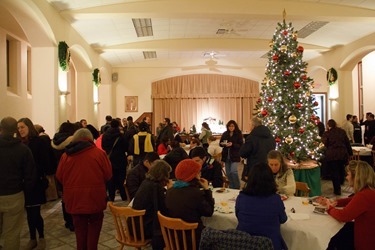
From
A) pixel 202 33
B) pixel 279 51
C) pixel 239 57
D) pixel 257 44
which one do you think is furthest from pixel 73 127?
pixel 239 57

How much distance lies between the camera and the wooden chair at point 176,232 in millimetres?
2920

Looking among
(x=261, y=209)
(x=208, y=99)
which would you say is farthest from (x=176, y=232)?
(x=208, y=99)

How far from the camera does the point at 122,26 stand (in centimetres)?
936

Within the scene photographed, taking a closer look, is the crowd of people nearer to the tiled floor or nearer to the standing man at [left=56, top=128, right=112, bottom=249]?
the standing man at [left=56, top=128, right=112, bottom=249]

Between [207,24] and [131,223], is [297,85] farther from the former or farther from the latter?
[131,223]

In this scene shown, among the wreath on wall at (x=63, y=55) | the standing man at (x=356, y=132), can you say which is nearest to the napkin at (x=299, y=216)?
the wreath on wall at (x=63, y=55)

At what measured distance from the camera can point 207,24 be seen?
989 cm

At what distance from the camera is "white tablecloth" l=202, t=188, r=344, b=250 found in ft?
9.41

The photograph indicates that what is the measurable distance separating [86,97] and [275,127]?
5.64 m

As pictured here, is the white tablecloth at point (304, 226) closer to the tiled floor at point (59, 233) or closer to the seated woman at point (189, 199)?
the seated woman at point (189, 199)

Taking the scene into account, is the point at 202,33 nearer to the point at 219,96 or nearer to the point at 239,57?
the point at 239,57

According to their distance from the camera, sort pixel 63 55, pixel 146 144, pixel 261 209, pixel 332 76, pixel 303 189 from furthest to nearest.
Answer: pixel 332 76 → pixel 63 55 → pixel 146 144 → pixel 303 189 → pixel 261 209

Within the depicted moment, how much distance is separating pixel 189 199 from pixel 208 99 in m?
13.7

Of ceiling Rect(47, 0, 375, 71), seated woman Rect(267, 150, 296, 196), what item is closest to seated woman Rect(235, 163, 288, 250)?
seated woman Rect(267, 150, 296, 196)
